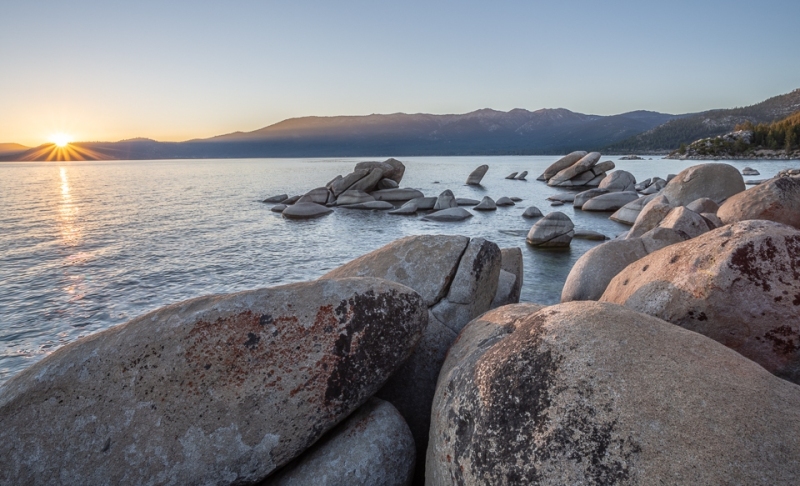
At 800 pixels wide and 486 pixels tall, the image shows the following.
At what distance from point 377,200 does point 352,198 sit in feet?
7.05

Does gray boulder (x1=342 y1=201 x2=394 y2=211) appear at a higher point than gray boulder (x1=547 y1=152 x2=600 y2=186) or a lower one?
lower

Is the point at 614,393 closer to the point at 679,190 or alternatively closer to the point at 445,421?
the point at 445,421

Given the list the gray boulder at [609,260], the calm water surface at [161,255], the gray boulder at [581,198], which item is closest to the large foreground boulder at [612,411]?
the gray boulder at [609,260]

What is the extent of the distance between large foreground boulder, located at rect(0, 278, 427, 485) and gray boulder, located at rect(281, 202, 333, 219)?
2847 cm

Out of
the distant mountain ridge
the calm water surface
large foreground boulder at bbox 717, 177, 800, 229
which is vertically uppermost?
the distant mountain ridge

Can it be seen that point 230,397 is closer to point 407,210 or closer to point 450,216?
point 450,216

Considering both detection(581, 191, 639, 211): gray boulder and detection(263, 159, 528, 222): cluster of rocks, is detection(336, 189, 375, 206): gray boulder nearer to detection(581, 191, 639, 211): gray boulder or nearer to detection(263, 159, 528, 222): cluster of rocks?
detection(263, 159, 528, 222): cluster of rocks

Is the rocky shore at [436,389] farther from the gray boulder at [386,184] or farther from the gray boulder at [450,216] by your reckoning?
the gray boulder at [386,184]

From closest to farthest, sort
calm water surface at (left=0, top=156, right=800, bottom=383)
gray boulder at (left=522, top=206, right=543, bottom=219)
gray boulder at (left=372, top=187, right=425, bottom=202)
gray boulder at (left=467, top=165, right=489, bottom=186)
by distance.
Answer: calm water surface at (left=0, top=156, right=800, bottom=383), gray boulder at (left=522, top=206, right=543, bottom=219), gray boulder at (left=372, top=187, right=425, bottom=202), gray boulder at (left=467, top=165, right=489, bottom=186)

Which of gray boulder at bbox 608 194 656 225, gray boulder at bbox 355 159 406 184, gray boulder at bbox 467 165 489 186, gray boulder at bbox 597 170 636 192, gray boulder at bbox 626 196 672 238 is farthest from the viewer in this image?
gray boulder at bbox 467 165 489 186

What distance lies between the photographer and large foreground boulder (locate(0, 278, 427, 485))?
3854 mm

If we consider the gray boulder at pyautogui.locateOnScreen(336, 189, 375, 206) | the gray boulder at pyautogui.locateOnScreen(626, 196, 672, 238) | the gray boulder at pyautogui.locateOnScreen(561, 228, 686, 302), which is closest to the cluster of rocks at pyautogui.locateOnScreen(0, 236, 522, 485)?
the gray boulder at pyautogui.locateOnScreen(561, 228, 686, 302)

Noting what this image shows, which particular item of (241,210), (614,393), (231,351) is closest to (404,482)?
(231,351)

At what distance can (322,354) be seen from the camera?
4137mm
